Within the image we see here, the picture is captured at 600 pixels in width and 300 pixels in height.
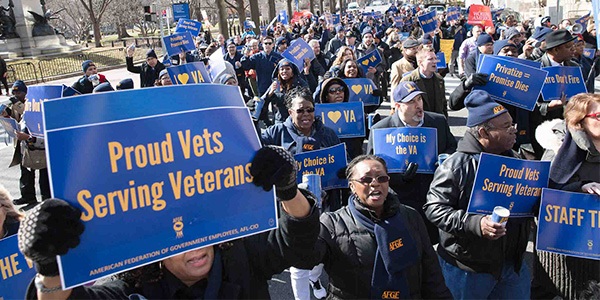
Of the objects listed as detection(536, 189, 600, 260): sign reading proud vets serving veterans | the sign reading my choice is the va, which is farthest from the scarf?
detection(536, 189, 600, 260): sign reading proud vets serving veterans

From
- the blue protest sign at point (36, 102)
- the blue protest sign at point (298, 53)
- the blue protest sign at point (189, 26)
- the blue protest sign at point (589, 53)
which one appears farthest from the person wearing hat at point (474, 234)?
the blue protest sign at point (189, 26)

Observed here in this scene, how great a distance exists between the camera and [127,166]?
1889 mm

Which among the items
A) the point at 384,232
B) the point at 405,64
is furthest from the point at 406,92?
the point at 405,64

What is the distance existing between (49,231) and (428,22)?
45.3 feet

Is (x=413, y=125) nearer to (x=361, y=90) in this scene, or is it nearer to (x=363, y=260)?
(x=363, y=260)

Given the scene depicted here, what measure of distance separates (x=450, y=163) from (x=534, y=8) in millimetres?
38748

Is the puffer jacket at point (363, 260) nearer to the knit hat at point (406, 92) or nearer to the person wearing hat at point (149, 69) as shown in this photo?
the knit hat at point (406, 92)

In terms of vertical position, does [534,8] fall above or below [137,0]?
below

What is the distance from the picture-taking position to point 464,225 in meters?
2.94

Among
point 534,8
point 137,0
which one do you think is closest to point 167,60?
point 534,8

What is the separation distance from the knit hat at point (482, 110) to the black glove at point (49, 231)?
7.58 ft

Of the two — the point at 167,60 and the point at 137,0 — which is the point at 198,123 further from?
the point at 137,0

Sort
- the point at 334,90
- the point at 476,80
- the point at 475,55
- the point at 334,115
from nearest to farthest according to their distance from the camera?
the point at 476,80 → the point at 334,115 → the point at 334,90 → the point at 475,55

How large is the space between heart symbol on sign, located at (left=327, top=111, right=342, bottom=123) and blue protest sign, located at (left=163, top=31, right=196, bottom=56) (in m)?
6.06
